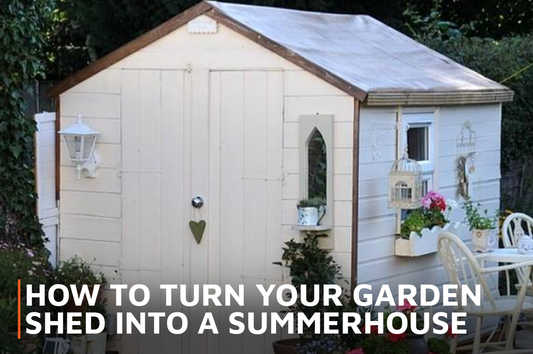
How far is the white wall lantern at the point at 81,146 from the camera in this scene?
8.10m

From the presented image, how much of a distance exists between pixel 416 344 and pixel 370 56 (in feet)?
7.75

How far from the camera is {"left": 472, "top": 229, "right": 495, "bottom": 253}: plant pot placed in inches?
329

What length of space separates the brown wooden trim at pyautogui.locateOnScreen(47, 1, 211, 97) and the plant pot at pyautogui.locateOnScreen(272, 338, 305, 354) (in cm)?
222

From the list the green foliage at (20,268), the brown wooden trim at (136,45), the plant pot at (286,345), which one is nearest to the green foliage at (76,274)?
the green foliage at (20,268)

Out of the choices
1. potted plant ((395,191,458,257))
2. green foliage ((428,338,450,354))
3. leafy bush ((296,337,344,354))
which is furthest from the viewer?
potted plant ((395,191,458,257))

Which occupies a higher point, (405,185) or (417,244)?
(405,185)

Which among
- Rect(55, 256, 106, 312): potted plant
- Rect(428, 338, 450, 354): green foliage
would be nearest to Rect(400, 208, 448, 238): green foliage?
Rect(428, 338, 450, 354): green foliage

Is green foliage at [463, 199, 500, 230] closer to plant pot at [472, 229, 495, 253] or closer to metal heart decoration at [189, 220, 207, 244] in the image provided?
plant pot at [472, 229, 495, 253]

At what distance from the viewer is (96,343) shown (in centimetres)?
802

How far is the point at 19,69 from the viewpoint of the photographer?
800cm

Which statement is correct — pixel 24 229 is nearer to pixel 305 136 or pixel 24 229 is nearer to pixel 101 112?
pixel 101 112

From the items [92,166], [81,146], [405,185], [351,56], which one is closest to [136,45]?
[81,146]

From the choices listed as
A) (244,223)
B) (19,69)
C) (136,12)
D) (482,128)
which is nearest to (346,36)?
(482,128)

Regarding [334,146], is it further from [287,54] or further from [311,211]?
[287,54]
